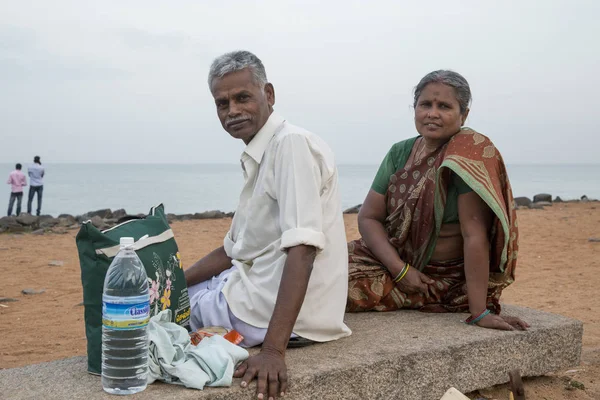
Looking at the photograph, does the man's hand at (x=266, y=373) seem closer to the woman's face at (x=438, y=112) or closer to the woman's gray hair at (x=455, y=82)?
the woman's face at (x=438, y=112)

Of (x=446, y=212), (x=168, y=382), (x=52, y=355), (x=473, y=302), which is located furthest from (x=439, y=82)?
(x=52, y=355)

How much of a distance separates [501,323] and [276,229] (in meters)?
1.45

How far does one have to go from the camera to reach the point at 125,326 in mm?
2395

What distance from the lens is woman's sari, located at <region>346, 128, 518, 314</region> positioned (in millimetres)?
3457

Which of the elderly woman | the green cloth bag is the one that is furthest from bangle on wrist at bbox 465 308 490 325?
the green cloth bag

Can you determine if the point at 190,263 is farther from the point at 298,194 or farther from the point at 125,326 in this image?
the point at 125,326

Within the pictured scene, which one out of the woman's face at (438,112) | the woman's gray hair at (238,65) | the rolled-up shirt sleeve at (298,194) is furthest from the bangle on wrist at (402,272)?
the woman's gray hair at (238,65)

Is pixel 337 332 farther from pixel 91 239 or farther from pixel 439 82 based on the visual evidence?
pixel 439 82

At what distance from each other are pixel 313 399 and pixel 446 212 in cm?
146

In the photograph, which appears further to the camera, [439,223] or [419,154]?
[419,154]

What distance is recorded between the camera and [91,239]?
8.64 ft

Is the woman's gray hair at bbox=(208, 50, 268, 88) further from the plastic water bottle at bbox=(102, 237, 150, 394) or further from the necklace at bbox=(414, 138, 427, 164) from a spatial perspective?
the necklace at bbox=(414, 138, 427, 164)

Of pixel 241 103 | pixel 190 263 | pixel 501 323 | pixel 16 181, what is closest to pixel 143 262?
pixel 241 103

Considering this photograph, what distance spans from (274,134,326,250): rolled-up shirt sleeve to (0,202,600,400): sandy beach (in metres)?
1.55
